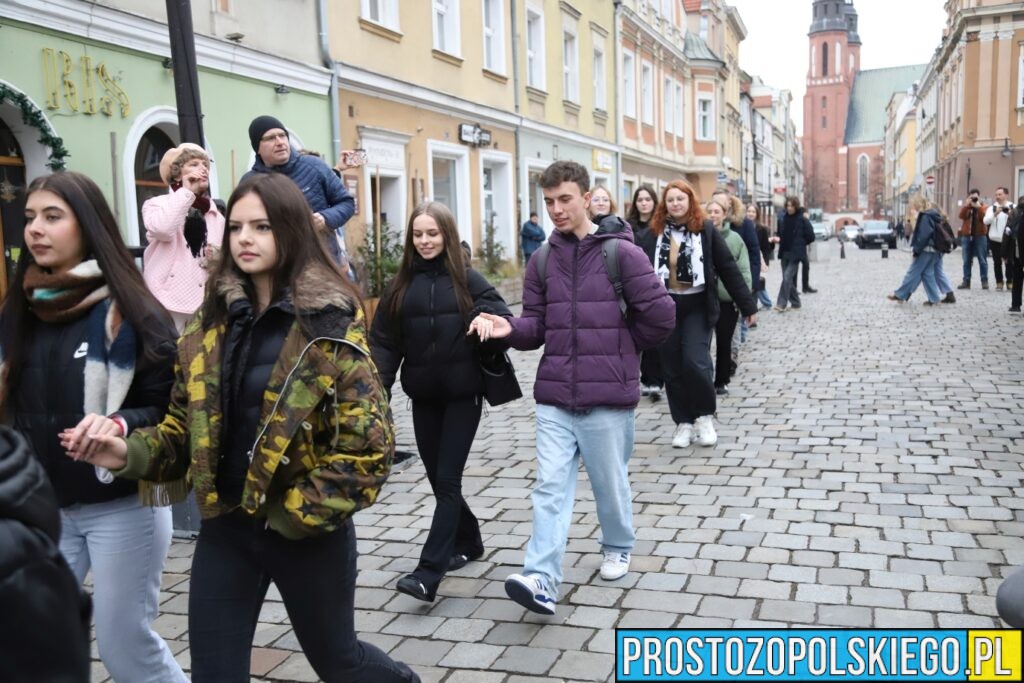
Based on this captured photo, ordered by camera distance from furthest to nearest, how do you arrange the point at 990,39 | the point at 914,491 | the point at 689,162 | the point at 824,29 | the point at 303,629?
the point at 824,29 < the point at 990,39 < the point at 689,162 < the point at 914,491 < the point at 303,629

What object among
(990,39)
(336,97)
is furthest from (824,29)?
(336,97)

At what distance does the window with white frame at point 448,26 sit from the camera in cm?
1866

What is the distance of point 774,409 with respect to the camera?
9.02 meters

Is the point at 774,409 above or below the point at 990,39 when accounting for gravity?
below

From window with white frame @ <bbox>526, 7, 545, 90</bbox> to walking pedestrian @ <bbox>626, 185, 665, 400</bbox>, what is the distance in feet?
48.9

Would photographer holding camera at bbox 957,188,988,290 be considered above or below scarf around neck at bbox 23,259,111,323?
below

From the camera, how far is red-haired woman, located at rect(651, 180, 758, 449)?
7598 millimetres

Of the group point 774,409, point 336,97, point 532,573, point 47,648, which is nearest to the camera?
point 47,648

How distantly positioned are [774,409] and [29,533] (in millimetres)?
8198

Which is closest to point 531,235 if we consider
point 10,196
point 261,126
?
point 10,196

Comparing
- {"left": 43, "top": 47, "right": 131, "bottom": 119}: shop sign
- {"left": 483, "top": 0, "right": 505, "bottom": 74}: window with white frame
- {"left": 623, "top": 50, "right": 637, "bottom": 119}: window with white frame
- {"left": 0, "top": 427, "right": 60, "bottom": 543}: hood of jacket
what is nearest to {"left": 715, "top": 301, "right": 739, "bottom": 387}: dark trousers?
{"left": 43, "top": 47, "right": 131, "bottom": 119}: shop sign

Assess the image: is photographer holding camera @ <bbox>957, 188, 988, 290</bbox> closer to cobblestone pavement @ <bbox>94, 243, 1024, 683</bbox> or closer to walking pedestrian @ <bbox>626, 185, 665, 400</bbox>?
cobblestone pavement @ <bbox>94, 243, 1024, 683</bbox>

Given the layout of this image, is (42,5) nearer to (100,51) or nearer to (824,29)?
(100,51)

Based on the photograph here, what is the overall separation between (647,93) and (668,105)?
150 inches
